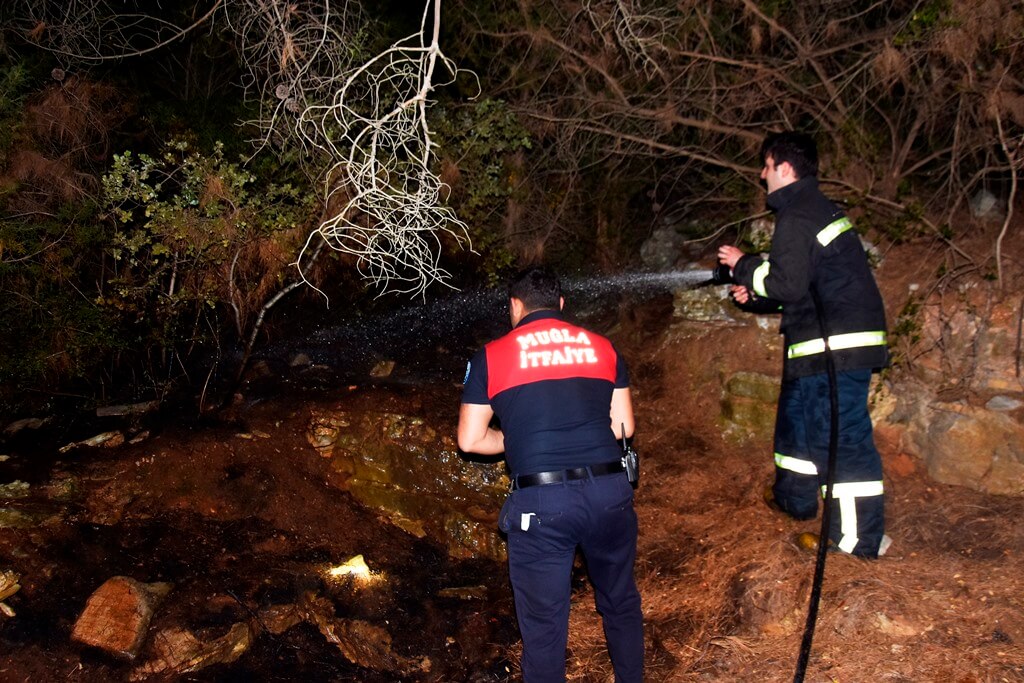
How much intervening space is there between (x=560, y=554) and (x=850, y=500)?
6.05 ft

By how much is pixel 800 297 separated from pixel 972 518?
1734 mm

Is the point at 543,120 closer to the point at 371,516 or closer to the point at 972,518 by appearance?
the point at 371,516

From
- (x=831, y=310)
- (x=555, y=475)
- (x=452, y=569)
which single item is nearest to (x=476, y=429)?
(x=555, y=475)

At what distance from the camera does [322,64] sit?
5781mm

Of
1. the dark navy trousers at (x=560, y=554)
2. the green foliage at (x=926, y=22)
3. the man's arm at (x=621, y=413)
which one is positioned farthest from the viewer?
the green foliage at (x=926, y=22)

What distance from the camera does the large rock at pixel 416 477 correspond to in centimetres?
459

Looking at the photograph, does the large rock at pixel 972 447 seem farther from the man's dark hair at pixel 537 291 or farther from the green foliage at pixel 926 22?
the man's dark hair at pixel 537 291

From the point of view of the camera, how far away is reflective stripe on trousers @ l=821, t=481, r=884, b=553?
3676 mm

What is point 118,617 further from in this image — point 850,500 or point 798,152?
point 798,152

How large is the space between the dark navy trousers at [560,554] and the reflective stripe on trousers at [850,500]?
4.87 feet

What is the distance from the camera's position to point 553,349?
2801 millimetres

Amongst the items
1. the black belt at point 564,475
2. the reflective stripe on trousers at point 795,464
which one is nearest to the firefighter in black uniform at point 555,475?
the black belt at point 564,475

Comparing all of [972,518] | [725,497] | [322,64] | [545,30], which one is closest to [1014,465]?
[972,518]

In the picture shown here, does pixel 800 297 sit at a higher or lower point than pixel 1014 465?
higher
